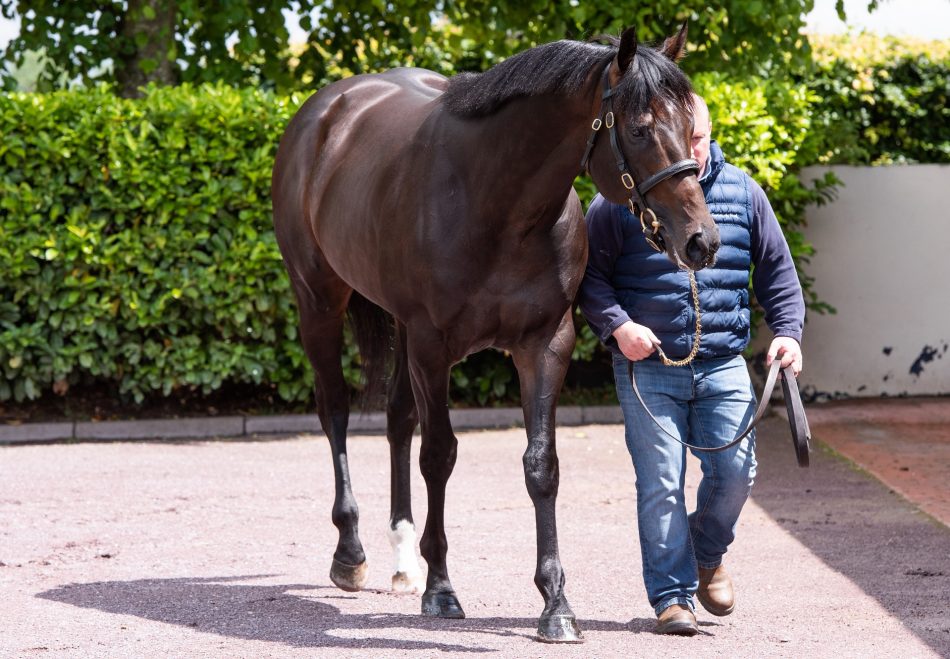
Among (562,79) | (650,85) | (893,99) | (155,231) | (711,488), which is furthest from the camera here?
(893,99)

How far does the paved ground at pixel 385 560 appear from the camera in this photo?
4406 mm

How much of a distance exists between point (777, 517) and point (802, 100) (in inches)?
160

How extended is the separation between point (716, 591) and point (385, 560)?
171 centimetres

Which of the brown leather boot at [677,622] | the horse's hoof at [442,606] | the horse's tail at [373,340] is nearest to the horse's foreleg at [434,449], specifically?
the horse's hoof at [442,606]

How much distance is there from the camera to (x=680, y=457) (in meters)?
4.50

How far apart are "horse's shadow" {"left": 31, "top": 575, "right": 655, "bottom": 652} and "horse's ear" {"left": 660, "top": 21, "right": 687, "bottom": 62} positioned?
1955 millimetres

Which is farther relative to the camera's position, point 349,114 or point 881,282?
point 881,282

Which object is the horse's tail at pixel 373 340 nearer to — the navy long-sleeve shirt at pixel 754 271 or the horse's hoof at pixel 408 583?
the horse's hoof at pixel 408 583

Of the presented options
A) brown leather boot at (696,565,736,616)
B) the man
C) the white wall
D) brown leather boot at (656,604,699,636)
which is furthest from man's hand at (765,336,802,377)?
the white wall

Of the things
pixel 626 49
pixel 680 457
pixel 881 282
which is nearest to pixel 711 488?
pixel 680 457

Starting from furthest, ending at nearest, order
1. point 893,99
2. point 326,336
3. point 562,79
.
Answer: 1. point 893,99
2. point 326,336
3. point 562,79

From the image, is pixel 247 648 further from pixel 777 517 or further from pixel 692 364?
pixel 777 517

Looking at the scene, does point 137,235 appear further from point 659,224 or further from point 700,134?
point 659,224

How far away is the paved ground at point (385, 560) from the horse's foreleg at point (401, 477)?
14 cm
